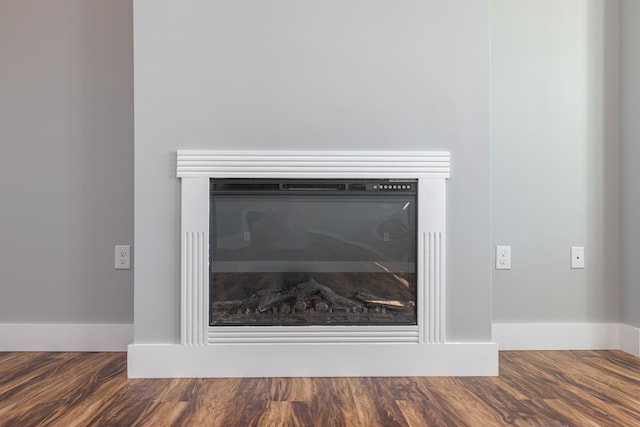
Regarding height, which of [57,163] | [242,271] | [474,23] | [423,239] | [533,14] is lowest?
[242,271]

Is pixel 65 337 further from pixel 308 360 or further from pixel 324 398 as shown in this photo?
pixel 324 398

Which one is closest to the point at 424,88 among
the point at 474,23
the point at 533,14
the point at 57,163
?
the point at 474,23

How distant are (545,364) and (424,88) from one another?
130 cm

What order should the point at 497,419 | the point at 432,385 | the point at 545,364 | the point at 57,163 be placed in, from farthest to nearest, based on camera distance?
the point at 57,163
the point at 545,364
the point at 432,385
the point at 497,419

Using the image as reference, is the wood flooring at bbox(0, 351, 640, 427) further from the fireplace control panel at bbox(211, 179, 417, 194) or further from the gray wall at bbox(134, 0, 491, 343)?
the fireplace control panel at bbox(211, 179, 417, 194)

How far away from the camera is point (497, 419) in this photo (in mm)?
1564

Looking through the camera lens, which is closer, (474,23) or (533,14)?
(474,23)

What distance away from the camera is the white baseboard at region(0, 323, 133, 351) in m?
2.38

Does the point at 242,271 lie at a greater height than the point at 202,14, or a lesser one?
lesser

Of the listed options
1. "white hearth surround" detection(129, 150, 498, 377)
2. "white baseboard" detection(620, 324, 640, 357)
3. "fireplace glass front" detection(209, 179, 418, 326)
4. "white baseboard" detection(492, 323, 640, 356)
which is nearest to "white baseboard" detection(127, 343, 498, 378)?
"white hearth surround" detection(129, 150, 498, 377)

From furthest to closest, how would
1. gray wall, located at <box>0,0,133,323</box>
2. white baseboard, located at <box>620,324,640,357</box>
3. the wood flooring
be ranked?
gray wall, located at <box>0,0,133,323</box> → white baseboard, located at <box>620,324,640,357</box> → the wood flooring

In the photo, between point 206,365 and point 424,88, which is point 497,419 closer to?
point 206,365

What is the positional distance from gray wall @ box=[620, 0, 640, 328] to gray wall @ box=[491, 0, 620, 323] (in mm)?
47

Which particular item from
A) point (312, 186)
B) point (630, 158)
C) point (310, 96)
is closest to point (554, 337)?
point (630, 158)
